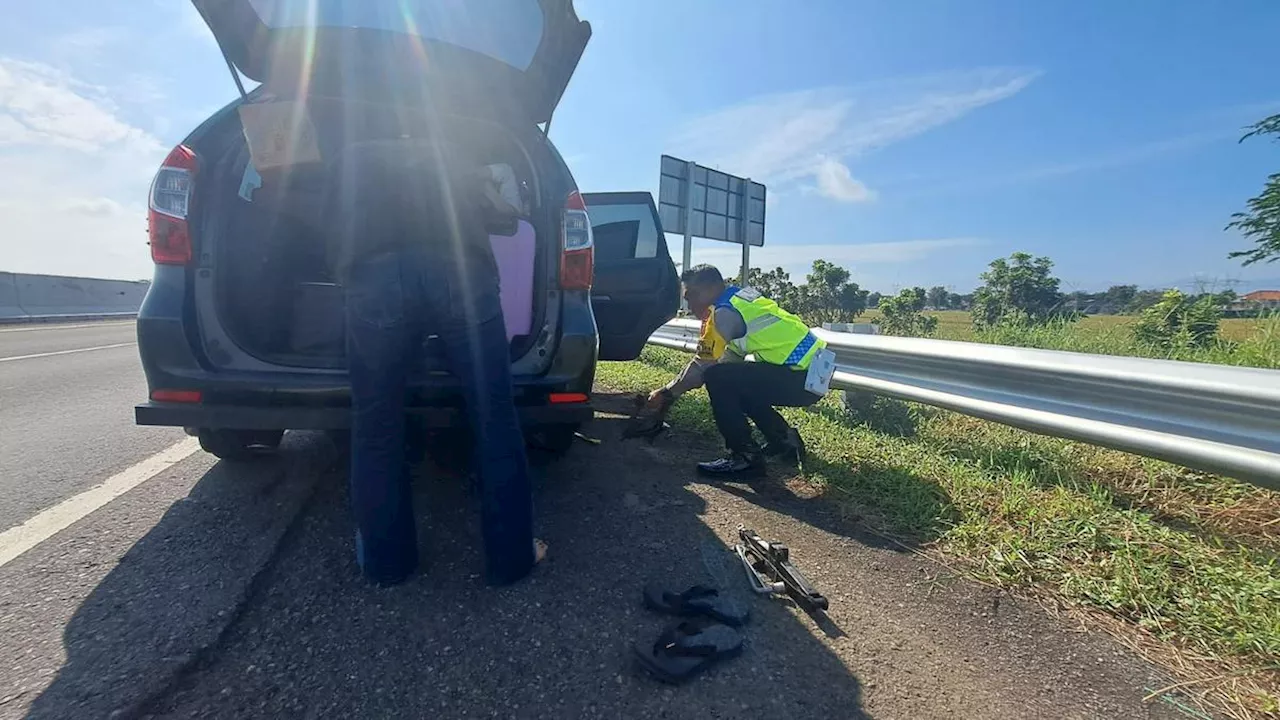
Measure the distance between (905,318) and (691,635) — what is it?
1054 cm

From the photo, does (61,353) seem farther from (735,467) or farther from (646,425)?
(735,467)

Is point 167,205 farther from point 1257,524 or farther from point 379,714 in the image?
point 1257,524

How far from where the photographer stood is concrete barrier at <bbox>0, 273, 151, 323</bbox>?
14.6m

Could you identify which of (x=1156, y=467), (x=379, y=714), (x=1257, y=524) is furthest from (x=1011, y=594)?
(x=379, y=714)

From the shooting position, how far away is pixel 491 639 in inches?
66.4

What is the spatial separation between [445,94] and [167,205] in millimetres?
1107

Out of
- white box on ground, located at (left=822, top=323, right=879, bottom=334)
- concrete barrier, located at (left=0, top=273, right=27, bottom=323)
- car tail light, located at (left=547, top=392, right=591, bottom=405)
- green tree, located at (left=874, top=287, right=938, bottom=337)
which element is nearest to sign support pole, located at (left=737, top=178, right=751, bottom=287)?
green tree, located at (left=874, top=287, right=938, bottom=337)

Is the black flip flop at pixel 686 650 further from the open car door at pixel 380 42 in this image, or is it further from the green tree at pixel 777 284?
the green tree at pixel 777 284

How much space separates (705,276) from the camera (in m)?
3.66

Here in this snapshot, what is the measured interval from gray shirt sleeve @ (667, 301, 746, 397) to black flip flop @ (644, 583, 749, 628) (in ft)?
5.76

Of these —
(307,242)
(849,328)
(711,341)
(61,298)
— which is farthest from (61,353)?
(61,298)

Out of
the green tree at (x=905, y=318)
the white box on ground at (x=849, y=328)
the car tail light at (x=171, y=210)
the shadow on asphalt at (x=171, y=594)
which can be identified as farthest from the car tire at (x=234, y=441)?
the green tree at (x=905, y=318)

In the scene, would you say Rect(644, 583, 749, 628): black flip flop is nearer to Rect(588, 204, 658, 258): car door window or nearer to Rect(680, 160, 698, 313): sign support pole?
Rect(588, 204, 658, 258): car door window

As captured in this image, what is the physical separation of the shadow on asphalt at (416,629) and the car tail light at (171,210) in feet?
3.40
